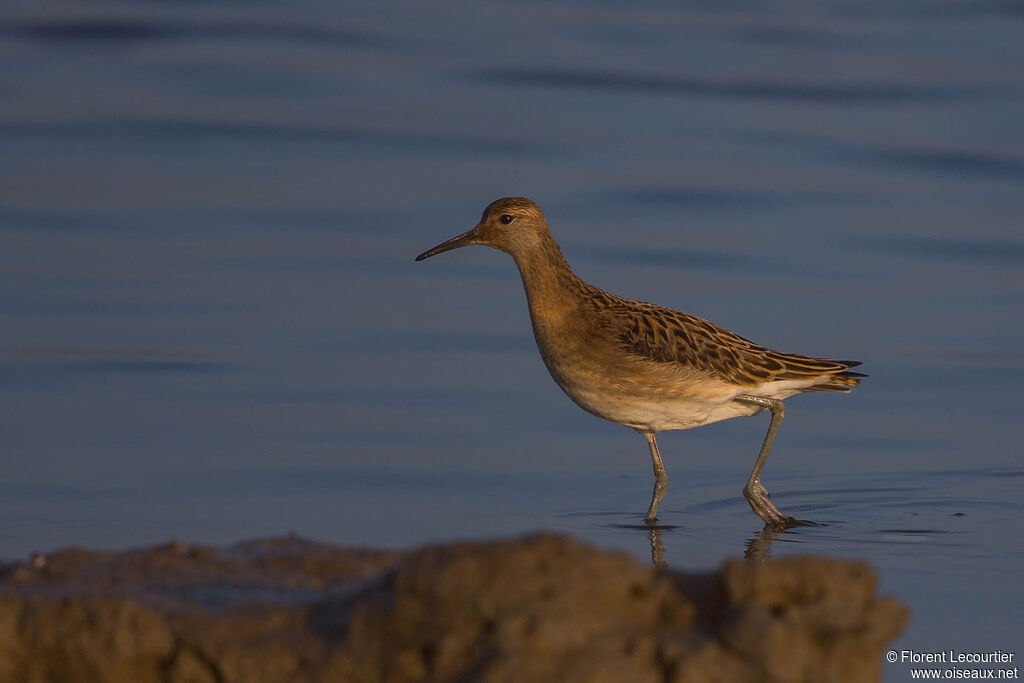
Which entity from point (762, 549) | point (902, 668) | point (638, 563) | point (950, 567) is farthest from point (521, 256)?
A: point (638, 563)

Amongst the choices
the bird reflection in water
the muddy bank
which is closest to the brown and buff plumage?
the bird reflection in water

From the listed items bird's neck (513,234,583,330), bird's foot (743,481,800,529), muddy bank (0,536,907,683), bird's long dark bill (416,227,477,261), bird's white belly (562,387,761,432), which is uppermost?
bird's long dark bill (416,227,477,261)

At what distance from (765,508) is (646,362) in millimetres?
916

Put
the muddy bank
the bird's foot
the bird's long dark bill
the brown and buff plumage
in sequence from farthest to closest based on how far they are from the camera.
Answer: the bird's long dark bill, the brown and buff plumage, the bird's foot, the muddy bank

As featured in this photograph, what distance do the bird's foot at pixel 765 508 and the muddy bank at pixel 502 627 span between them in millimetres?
3825

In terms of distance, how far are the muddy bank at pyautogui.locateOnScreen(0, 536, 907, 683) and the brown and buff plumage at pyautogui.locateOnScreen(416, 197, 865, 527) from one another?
4.09 m

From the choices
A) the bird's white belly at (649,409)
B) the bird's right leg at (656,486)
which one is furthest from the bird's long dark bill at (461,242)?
the bird's right leg at (656,486)

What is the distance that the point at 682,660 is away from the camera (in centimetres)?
331

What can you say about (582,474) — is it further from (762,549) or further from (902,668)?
(902,668)

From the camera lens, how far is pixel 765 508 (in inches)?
293

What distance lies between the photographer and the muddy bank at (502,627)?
331 centimetres

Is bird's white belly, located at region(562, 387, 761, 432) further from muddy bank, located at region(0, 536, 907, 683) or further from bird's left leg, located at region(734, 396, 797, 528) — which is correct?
muddy bank, located at region(0, 536, 907, 683)

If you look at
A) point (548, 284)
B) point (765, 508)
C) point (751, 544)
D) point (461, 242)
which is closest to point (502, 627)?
point (751, 544)

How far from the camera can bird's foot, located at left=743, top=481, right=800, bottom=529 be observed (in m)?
7.37
